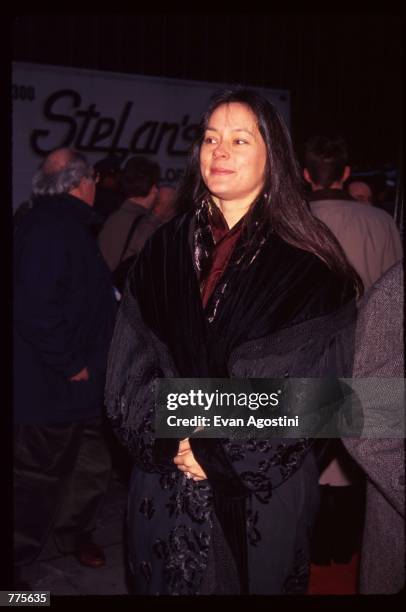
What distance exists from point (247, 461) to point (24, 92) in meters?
5.09

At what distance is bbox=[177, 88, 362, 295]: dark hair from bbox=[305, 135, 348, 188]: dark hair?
144cm

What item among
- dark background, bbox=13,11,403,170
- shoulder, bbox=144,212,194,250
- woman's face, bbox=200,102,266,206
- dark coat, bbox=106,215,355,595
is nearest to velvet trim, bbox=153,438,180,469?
dark coat, bbox=106,215,355,595

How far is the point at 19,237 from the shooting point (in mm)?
3256

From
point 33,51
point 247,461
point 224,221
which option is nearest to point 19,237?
point 224,221

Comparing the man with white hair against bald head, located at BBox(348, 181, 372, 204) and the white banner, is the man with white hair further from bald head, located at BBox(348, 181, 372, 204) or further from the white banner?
bald head, located at BBox(348, 181, 372, 204)

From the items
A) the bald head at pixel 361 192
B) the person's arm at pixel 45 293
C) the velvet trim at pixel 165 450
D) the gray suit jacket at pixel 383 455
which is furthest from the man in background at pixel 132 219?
the gray suit jacket at pixel 383 455

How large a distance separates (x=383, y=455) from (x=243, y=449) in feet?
1.27

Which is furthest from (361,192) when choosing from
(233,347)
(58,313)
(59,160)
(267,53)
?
(267,53)

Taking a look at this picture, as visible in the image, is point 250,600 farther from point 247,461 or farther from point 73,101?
point 73,101

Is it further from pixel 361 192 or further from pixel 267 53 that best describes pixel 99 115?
pixel 267 53

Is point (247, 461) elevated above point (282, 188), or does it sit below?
below

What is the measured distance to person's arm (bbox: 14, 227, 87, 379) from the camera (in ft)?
10.5

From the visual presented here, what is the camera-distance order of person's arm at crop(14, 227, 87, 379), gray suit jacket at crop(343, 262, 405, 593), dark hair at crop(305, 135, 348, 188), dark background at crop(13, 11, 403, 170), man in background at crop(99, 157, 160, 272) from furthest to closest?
dark background at crop(13, 11, 403, 170) → man in background at crop(99, 157, 160, 272) → dark hair at crop(305, 135, 348, 188) → person's arm at crop(14, 227, 87, 379) → gray suit jacket at crop(343, 262, 405, 593)

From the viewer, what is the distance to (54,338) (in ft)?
10.6
